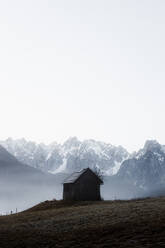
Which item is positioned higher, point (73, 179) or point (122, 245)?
point (73, 179)

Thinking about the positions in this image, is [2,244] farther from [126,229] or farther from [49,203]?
[49,203]

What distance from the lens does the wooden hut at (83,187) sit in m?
71.3

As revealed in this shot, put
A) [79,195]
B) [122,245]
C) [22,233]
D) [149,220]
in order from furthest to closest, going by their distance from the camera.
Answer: [79,195] → [22,233] → [149,220] → [122,245]

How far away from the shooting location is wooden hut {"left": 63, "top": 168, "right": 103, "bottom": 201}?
71.3m

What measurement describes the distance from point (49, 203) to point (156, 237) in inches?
1836

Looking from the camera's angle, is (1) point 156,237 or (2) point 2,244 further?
(2) point 2,244

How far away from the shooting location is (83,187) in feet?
237

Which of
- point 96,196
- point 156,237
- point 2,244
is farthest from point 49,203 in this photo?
point 156,237

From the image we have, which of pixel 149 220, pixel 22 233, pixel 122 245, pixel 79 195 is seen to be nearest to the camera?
pixel 122 245

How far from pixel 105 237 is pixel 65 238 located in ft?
11.8

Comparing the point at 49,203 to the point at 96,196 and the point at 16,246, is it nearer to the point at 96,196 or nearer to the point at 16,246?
the point at 96,196

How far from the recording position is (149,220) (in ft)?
88.4

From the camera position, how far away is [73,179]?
239 ft

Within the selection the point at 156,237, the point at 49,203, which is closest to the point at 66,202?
the point at 49,203
